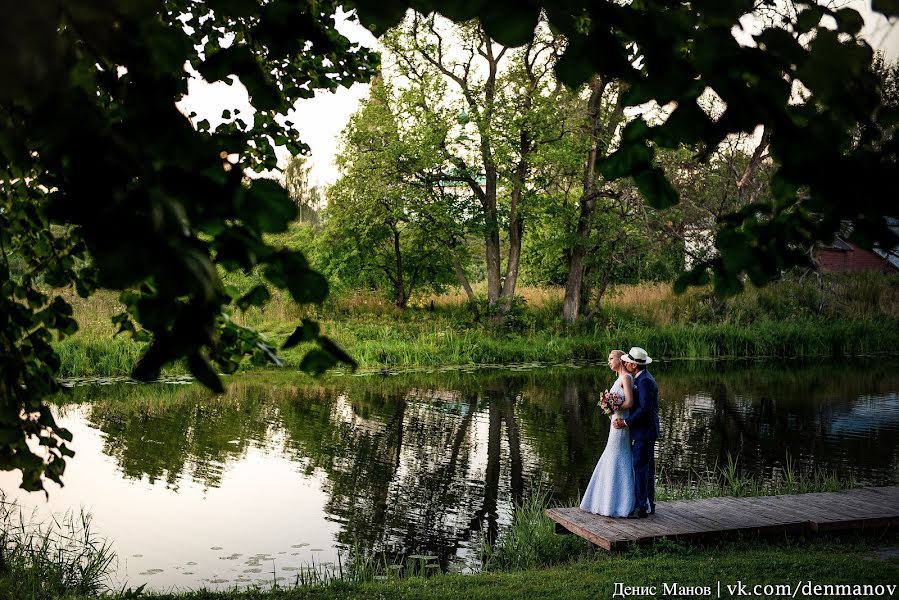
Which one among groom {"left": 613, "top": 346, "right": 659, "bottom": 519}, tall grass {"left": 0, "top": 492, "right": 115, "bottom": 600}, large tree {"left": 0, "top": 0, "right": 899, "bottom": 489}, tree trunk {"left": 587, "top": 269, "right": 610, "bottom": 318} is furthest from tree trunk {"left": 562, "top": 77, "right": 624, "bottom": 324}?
large tree {"left": 0, "top": 0, "right": 899, "bottom": 489}

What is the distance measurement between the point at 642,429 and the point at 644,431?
3 cm

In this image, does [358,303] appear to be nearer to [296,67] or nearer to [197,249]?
[296,67]

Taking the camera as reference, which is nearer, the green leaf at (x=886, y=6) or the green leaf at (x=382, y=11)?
the green leaf at (x=886, y=6)

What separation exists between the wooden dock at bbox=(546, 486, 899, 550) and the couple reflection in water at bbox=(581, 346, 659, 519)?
14cm

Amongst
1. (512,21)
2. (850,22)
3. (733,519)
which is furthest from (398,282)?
(512,21)

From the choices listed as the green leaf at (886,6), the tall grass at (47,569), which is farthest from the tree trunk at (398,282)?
the green leaf at (886,6)

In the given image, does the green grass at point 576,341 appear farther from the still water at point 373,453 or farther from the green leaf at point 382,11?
the green leaf at point 382,11

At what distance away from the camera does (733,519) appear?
8516 millimetres

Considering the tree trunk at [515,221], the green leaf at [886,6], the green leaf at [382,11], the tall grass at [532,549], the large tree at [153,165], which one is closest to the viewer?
the large tree at [153,165]

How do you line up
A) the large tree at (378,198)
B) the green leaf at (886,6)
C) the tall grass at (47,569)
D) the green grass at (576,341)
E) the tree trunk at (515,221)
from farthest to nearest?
the tree trunk at (515,221)
the large tree at (378,198)
the green grass at (576,341)
the tall grass at (47,569)
the green leaf at (886,6)

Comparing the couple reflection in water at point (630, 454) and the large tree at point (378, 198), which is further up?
the large tree at point (378, 198)

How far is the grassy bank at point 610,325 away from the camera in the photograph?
25.0 meters

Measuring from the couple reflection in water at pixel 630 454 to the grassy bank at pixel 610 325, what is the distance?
14937mm

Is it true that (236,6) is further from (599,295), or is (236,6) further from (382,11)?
(599,295)
